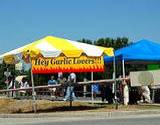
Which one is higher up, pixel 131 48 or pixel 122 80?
pixel 131 48

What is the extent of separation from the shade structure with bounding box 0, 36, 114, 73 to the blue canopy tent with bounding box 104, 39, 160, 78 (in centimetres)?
312

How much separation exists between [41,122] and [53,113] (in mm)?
1613

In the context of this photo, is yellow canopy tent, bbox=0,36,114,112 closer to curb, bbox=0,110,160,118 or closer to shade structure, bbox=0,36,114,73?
shade structure, bbox=0,36,114,73

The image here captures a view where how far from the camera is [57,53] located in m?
19.5

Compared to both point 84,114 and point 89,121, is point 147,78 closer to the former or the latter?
point 84,114

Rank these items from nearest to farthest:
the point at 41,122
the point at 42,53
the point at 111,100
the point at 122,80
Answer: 1. the point at 41,122
2. the point at 42,53
3. the point at 122,80
4. the point at 111,100

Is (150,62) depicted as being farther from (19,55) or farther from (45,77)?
(45,77)

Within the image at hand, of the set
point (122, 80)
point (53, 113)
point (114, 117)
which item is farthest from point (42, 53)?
point (122, 80)

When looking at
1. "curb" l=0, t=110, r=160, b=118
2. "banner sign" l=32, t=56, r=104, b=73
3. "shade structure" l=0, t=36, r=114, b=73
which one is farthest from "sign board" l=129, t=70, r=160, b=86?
"curb" l=0, t=110, r=160, b=118

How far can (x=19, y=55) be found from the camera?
1983 cm

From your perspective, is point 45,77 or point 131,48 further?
point 45,77

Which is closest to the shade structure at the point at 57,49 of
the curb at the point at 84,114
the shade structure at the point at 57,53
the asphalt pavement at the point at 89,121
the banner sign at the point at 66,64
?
the shade structure at the point at 57,53

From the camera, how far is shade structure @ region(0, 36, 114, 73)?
766 inches

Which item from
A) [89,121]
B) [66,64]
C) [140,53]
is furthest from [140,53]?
[89,121]
